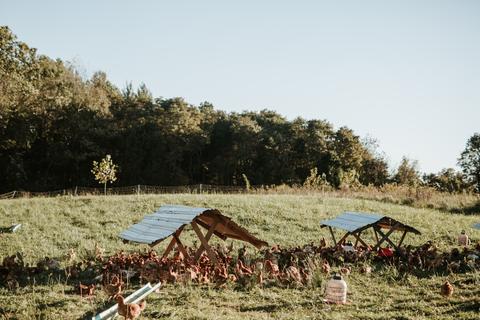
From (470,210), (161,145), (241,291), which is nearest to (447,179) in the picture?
(470,210)

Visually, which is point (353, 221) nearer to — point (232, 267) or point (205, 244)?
point (232, 267)

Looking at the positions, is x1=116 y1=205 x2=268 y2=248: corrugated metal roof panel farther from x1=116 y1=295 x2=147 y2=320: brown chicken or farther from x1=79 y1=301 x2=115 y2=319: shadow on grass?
x1=116 y1=295 x2=147 y2=320: brown chicken

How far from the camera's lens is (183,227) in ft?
23.1

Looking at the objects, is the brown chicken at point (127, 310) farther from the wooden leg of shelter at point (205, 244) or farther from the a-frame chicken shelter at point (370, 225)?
the a-frame chicken shelter at point (370, 225)

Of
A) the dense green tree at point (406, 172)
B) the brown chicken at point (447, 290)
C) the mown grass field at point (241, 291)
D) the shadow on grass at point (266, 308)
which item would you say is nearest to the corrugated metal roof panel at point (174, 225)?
the mown grass field at point (241, 291)

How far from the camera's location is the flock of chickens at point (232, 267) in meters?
7.39

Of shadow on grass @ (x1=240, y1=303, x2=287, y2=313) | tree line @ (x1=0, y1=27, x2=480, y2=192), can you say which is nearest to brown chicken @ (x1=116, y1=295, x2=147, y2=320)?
shadow on grass @ (x1=240, y1=303, x2=287, y2=313)

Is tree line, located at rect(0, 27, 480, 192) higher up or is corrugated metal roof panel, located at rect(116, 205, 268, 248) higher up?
tree line, located at rect(0, 27, 480, 192)

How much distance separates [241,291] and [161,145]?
30552mm

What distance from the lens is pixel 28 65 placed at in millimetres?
26031

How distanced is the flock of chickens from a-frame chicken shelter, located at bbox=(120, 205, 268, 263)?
45 cm

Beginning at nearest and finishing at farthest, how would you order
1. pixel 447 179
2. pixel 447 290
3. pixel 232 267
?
pixel 447 290, pixel 232 267, pixel 447 179

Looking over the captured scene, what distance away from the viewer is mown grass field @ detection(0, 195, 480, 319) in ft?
19.2

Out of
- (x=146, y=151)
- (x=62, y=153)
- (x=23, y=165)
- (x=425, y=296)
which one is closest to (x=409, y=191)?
(x=425, y=296)
